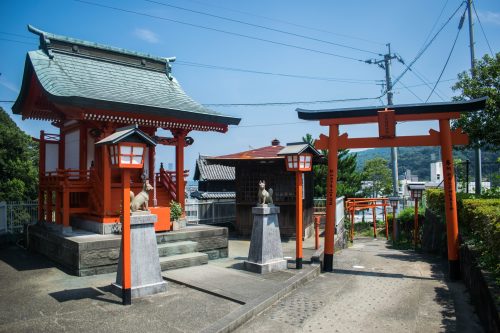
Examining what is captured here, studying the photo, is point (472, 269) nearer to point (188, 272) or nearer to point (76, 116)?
point (188, 272)

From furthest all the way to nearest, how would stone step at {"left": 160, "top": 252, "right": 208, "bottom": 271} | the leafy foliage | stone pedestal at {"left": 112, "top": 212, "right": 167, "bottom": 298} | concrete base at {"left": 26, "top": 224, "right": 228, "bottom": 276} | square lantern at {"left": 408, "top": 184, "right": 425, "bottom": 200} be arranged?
square lantern at {"left": 408, "top": 184, "right": 425, "bottom": 200}, the leafy foliage, stone step at {"left": 160, "top": 252, "right": 208, "bottom": 271}, concrete base at {"left": 26, "top": 224, "right": 228, "bottom": 276}, stone pedestal at {"left": 112, "top": 212, "right": 167, "bottom": 298}

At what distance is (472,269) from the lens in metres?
7.52

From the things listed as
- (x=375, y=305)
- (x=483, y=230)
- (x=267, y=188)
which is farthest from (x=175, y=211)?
(x=483, y=230)

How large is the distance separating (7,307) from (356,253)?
11110 mm

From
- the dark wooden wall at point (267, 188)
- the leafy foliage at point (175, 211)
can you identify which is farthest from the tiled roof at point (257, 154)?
the leafy foliage at point (175, 211)

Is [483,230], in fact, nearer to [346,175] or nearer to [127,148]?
[127,148]

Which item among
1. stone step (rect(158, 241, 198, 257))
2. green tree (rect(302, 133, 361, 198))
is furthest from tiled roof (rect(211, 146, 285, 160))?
green tree (rect(302, 133, 361, 198))

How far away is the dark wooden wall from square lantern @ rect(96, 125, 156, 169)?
8.76 metres

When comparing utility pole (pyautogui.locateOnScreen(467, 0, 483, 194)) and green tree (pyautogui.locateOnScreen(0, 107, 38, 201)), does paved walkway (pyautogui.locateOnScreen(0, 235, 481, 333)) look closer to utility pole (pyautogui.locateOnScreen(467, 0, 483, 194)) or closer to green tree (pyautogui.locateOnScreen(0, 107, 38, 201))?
utility pole (pyautogui.locateOnScreen(467, 0, 483, 194))

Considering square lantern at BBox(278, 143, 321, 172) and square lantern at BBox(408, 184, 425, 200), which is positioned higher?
square lantern at BBox(278, 143, 321, 172)

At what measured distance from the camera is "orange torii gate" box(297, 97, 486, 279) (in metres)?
9.21

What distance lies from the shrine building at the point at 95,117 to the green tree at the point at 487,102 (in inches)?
324

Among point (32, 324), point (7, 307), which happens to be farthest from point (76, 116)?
point (32, 324)

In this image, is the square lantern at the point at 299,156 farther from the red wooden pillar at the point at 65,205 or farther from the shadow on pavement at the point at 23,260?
the shadow on pavement at the point at 23,260
